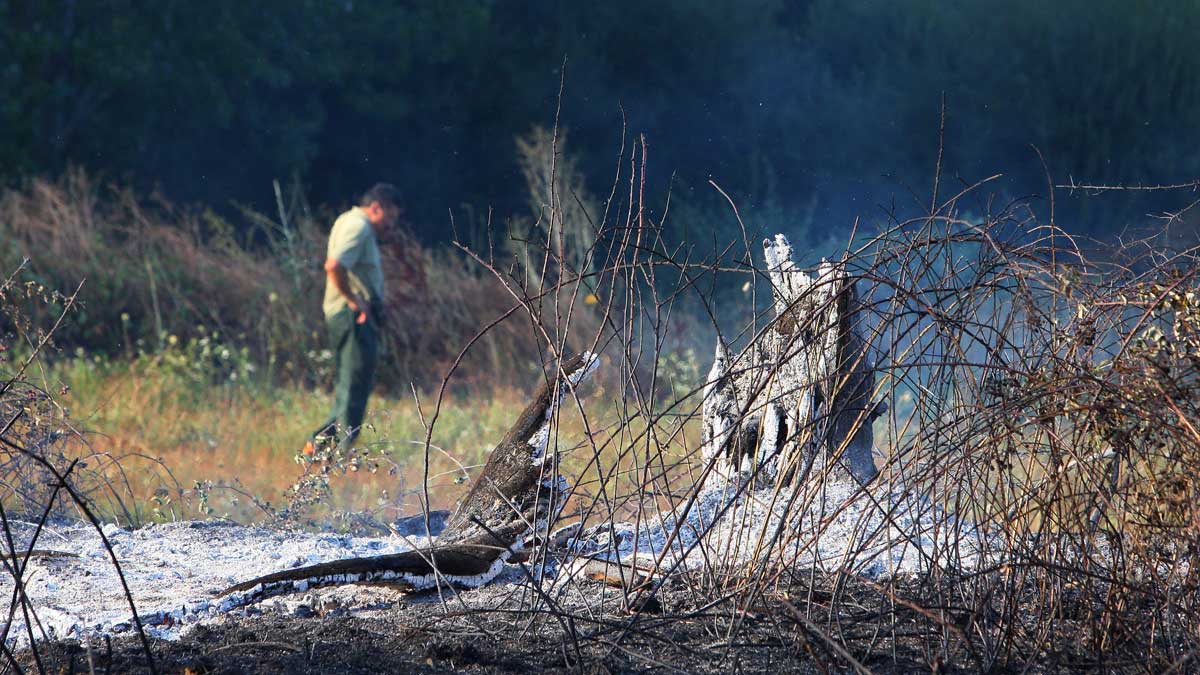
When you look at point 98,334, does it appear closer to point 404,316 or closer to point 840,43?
point 404,316

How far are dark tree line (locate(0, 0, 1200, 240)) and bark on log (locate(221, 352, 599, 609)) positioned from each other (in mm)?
9218

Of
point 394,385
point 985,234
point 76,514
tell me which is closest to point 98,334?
point 394,385

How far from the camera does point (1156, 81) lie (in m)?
11.7

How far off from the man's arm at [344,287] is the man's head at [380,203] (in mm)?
434

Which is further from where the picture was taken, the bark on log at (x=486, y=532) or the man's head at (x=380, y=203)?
the man's head at (x=380, y=203)

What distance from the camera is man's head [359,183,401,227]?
771cm

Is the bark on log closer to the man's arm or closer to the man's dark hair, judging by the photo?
the man's arm

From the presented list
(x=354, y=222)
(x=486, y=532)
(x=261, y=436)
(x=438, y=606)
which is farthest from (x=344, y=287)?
(x=438, y=606)

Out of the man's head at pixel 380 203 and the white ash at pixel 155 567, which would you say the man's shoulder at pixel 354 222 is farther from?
the white ash at pixel 155 567

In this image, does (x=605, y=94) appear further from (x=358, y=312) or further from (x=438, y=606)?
(x=438, y=606)

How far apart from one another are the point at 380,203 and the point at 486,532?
4501 millimetres

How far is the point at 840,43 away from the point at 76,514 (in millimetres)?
11052

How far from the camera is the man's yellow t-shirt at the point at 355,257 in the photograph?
291 inches

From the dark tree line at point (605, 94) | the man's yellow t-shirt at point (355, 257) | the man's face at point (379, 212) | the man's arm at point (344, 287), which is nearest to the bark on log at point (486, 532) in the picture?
the man's arm at point (344, 287)
